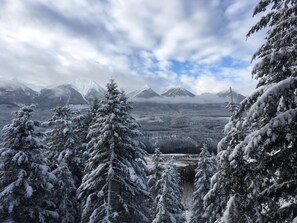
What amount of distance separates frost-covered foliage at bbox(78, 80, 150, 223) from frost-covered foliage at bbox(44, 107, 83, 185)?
616 centimetres

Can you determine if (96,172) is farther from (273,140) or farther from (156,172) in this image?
(156,172)

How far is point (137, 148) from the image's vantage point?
20188 millimetres

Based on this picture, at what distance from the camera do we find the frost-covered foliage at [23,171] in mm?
Answer: 18312

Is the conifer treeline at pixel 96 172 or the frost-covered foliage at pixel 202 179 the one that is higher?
the conifer treeline at pixel 96 172

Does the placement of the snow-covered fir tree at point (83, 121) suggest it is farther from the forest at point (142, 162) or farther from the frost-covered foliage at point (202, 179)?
the frost-covered foliage at point (202, 179)

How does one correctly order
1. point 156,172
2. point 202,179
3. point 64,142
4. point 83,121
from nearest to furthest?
point 64,142
point 83,121
point 156,172
point 202,179

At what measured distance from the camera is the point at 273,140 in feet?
25.9

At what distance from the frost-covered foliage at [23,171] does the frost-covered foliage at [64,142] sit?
5849 millimetres

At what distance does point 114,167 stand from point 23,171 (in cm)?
488

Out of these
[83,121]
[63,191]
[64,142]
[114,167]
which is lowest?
[63,191]

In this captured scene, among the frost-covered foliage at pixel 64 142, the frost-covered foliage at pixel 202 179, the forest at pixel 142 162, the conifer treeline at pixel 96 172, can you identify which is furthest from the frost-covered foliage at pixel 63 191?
the frost-covered foliage at pixel 202 179

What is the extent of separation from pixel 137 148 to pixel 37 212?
665 centimetres

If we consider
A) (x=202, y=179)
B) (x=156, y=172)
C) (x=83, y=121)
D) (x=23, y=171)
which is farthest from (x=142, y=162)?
(x=202, y=179)

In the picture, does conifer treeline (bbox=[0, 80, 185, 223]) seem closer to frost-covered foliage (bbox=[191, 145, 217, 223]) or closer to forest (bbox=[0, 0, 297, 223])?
forest (bbox=[0, 0, 297, 223])
